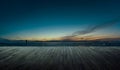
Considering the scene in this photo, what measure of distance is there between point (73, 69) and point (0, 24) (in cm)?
734

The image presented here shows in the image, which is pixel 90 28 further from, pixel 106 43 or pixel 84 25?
pixel 106 43

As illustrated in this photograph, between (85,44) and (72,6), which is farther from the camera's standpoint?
(85,44)

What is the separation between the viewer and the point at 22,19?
28.6ft

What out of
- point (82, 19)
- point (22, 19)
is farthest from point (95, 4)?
point (22, 19)

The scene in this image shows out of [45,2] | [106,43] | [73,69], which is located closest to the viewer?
[73,69]

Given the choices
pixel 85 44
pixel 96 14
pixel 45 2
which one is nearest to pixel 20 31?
pixel 45 2

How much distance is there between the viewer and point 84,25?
8734 millimetres

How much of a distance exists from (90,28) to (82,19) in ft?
2.53

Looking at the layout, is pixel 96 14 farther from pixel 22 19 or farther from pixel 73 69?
pixel 73 69

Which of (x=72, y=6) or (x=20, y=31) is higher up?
(x=72, y=6)

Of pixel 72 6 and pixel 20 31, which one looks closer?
pixel 72 6

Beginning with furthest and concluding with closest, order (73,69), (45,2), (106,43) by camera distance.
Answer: (106,43)
(45,2)
(73,69)

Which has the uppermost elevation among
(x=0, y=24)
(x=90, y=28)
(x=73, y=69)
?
(x=0, y=24)

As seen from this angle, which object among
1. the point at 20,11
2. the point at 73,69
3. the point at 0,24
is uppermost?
the point at 20,11
